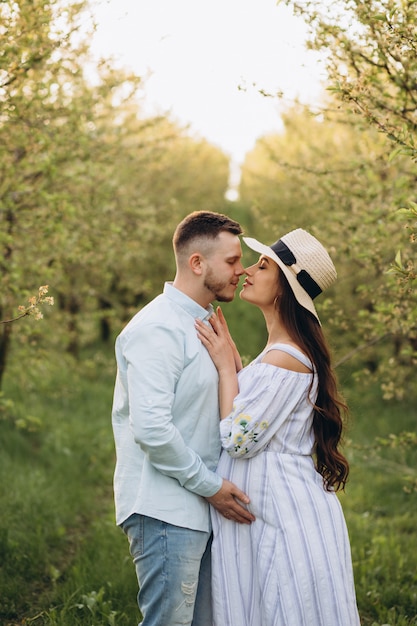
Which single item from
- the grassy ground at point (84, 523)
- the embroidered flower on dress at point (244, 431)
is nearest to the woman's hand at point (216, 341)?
the embroidered flower on dress at point (244, 431)

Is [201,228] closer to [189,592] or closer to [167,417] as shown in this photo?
[167,417]

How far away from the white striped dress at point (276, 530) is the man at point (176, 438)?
0.10 metres

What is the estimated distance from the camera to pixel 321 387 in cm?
355

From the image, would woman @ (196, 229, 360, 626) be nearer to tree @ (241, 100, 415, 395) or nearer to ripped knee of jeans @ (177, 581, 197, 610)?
ripped knee of jeans @ (177, 581, 197, 610)

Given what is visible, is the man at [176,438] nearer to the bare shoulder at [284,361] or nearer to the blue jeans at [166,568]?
the blue jeans at [166,568]

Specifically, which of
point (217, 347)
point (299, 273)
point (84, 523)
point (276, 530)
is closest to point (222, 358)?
point (217, 347)

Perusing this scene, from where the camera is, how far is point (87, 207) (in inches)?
293

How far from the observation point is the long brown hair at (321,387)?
140 inches

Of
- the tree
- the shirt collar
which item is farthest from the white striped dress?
the tree

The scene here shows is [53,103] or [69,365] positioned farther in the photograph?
[69,365]

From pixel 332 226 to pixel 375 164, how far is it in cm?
68

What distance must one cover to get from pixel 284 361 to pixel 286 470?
0.51 metres

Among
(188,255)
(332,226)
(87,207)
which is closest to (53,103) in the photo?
(87,207)

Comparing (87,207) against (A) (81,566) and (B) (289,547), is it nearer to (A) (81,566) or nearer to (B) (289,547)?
(A) (81,566)
